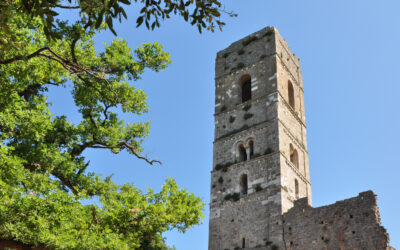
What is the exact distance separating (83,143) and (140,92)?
2.68 m

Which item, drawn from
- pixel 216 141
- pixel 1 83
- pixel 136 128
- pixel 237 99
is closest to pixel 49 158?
pixel 1 83

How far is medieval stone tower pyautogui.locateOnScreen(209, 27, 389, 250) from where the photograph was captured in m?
20.2

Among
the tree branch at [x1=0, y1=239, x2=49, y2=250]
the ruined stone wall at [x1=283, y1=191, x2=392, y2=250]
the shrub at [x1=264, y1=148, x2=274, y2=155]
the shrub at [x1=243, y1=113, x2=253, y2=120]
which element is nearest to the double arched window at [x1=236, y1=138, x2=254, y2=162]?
the shrub at [x1=264, y1=148, x2=274, y2=155]

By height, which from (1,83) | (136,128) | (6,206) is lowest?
(6,206)

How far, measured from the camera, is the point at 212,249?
21.2 meters

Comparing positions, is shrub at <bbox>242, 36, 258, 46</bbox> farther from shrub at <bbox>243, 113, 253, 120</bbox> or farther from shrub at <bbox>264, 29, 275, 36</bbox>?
shrub at <bbox>243, 113, 253, 120</bbox>

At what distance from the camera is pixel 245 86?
2698cm

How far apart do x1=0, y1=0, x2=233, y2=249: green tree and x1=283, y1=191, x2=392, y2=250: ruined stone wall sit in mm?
7379

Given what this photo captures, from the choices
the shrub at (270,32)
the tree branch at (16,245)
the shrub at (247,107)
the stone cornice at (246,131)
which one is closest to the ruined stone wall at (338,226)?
the stone cornice at (246,131)

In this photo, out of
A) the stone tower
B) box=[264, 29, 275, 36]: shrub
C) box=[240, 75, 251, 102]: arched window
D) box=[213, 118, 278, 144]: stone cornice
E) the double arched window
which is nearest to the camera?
the stone tower

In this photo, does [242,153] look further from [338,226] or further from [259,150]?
[338,226]

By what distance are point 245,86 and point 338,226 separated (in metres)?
11.4

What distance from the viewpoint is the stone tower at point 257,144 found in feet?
68.1

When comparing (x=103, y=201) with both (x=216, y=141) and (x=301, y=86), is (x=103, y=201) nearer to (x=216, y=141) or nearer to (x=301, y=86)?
(x=216, y=141)
